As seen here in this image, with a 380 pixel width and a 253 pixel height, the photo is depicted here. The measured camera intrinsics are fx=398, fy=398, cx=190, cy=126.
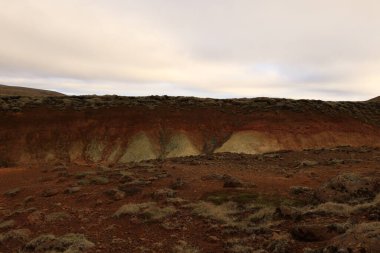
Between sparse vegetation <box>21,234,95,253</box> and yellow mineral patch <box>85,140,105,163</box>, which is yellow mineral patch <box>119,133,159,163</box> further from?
sparse vegetation <box>21,234,95,253</box>

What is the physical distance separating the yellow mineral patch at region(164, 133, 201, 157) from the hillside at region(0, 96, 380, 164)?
56 mm

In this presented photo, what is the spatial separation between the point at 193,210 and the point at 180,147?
66.6ft

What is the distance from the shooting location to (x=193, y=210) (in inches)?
495

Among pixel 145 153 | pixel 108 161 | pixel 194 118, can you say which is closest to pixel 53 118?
pixel 108 161

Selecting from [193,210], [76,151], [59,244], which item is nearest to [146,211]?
[193,210]

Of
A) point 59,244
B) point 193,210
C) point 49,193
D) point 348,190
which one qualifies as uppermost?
point 348,190

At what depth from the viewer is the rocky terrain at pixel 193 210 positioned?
9.23m

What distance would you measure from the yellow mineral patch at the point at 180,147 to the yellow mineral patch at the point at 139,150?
3.82ft

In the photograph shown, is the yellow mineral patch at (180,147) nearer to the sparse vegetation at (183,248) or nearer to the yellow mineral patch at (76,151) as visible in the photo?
the yellow mineral patch at (76,151)

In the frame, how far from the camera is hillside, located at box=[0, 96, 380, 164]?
107 feet

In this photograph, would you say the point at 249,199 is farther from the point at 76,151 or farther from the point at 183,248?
the point at 76,151

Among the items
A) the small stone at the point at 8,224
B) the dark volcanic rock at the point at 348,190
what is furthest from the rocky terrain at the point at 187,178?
the small stone at the point at 8,224

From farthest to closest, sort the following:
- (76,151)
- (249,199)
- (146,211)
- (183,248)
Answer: (76,151), (249,199), (146,211), (183,248)

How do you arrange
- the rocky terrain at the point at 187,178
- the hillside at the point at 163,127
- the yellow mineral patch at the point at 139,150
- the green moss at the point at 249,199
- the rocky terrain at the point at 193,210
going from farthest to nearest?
the hillside at the point at 163,127
the yellow mineral patch at the point at 139,150
the green moss at the point at 249,199
the rocky terrain at the point at 187,178
the rocky terrain at the point at 193,210
